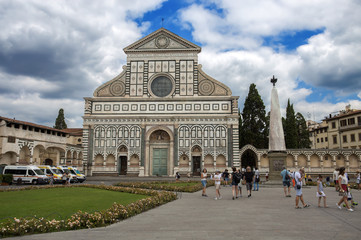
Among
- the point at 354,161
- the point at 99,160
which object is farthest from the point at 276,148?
the point at 99,160

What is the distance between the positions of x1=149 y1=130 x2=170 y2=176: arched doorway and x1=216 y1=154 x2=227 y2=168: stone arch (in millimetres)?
7245

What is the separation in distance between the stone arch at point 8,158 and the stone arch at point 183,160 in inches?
832

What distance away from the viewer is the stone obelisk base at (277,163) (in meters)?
26.4

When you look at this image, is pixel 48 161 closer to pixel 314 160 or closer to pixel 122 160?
pixel 122 160

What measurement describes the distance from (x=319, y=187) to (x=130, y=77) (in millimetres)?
Result: 37077

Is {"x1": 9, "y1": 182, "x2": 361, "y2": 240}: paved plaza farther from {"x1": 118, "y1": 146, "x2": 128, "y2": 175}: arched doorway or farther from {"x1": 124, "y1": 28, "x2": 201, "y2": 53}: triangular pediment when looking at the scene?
{"x1": 124, "y1": 28, "x2": 201, "y2": 53}: triangular pediment

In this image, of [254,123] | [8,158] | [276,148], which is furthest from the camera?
[254,123]

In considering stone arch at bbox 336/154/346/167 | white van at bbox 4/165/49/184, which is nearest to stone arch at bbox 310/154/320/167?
stone arch at bbox 336/154/346/167

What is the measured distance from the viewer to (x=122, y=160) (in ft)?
148

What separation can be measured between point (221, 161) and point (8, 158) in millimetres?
27359

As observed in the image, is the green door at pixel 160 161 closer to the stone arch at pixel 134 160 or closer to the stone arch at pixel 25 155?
the stone arch at pixel 134 160

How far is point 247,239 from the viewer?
7.33 m

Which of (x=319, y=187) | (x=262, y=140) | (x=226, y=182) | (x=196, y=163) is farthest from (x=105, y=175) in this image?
(x=319, y=187)

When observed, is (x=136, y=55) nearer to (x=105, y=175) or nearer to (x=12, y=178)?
(x=105, y=175)
